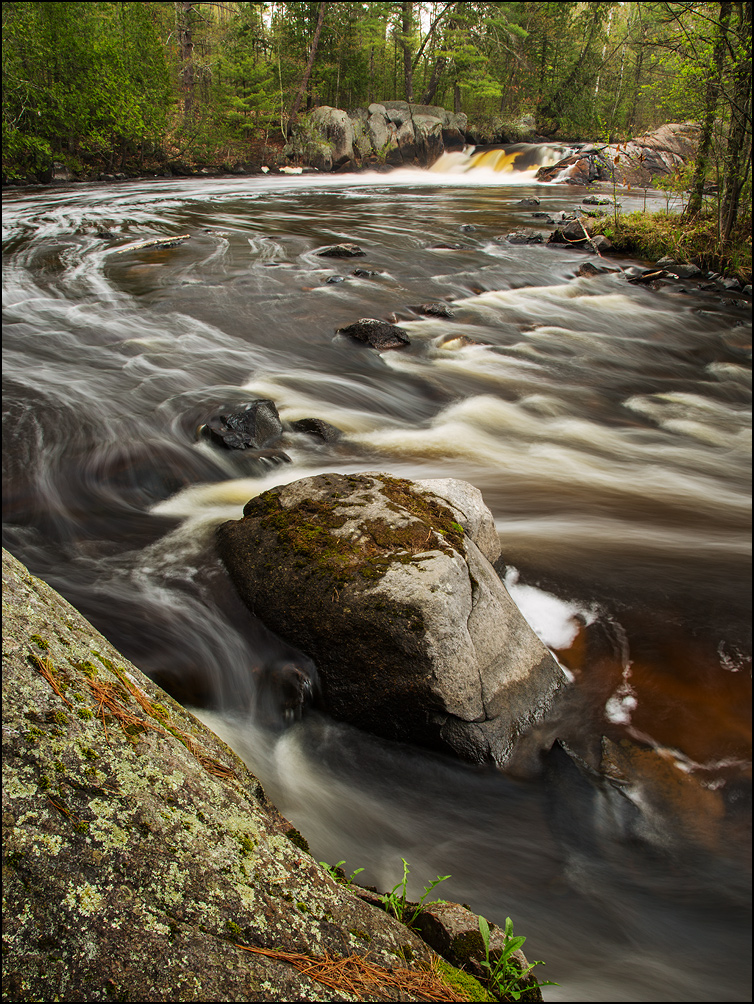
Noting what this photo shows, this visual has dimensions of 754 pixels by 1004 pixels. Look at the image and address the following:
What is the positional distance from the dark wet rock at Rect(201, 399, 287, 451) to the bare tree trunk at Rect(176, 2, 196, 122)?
35.0 metres

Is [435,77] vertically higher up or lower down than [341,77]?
higher up

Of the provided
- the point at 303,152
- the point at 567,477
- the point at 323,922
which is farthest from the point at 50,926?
the point at 303,152

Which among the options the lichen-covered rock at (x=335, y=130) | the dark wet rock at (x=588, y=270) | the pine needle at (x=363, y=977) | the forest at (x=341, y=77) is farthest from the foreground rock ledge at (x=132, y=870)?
the lichen-covered rock at (x=335, y=130)

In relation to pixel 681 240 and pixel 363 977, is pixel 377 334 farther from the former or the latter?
pixel 681 240

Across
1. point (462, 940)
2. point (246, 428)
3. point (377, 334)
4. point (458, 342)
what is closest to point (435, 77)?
point (458, 342)

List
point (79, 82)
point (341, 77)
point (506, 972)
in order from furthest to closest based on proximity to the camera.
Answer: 1. point (341, 77)
2. point (79, 82)
3. point (506, 972)

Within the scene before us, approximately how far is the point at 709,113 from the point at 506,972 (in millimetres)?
13404

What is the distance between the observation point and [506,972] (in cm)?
173

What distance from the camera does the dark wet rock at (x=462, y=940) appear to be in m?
1.70

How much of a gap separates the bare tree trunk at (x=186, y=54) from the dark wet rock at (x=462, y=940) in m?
39.7

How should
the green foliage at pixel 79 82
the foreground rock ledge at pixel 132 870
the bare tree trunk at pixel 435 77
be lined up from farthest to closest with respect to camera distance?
the bare tree trunk at pixel 435 77
the green foliage at pixel 79 82
the foreground rock ledge at pixel 132 870

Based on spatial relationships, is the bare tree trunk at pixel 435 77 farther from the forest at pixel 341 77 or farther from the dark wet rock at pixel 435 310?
the dark wet rock at pixel 435 310

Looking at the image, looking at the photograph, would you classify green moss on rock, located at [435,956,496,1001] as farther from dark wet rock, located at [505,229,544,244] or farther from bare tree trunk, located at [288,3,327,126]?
bare tree trunk, located at [288,3,327,126]

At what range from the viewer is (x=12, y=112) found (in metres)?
→ 22.4
